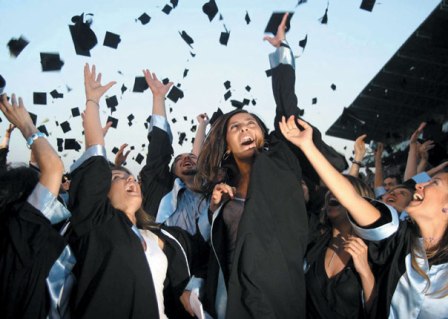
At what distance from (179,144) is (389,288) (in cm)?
779

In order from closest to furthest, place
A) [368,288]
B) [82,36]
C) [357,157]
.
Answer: [368,288], [82,36], [357,157]

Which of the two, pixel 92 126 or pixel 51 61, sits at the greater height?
pixel 51 61

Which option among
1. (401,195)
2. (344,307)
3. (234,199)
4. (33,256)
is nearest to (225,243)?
(234,199)

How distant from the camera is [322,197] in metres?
3.49

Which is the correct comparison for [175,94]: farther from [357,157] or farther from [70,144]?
[357,157]

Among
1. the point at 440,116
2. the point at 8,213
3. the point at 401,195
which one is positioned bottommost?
the point at 440,116

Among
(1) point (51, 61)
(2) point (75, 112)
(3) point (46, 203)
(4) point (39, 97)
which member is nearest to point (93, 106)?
(3) point (46, 203)

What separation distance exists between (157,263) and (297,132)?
110 centimetres

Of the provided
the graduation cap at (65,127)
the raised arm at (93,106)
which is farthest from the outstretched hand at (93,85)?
the graduation cap at (65,127)

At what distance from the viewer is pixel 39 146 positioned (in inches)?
107

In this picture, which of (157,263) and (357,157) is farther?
(357,157)

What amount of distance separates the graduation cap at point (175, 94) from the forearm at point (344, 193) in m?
3.81

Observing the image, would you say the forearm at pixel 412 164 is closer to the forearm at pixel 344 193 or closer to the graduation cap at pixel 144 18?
the forearm at pixel 344 193

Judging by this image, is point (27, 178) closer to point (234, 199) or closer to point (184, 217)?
point (234, 199)
